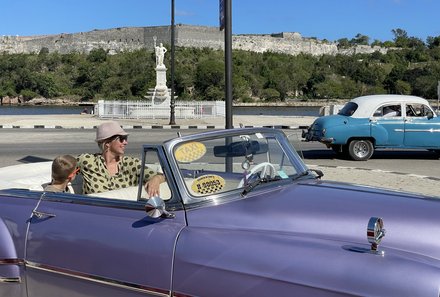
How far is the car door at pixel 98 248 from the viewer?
106 inches

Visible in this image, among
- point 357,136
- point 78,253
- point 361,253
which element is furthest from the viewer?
point 357,136

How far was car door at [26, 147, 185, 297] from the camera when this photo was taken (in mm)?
2701

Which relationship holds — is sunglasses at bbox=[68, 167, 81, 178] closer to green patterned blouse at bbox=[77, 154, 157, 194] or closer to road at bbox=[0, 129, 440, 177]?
green patterned blouse at bbox=[77, 154, 157, 194]

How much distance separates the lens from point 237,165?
11.9 feet

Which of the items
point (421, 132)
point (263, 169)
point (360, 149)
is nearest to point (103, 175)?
point (263, 169)

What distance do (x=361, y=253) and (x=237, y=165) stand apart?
1.40m

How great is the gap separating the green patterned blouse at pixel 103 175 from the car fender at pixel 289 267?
1.66 metres

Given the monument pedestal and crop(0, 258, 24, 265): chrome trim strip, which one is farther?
the monument pedestal

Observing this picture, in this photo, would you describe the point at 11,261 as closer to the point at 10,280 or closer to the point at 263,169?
the point at 10,280

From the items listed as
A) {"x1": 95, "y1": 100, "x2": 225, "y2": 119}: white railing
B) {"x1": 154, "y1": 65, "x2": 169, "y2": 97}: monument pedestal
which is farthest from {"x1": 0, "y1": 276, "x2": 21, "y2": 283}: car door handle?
{"x1": 154, "y1": 65, "x2": 169, "y2": 97}: monument pedestal

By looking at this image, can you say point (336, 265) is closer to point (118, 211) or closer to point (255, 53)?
point (118, 211)

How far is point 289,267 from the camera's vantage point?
7.75 ft

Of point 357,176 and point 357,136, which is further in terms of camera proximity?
point 357,136

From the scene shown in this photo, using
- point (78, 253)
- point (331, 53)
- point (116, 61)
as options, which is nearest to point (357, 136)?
point (78, 253)
